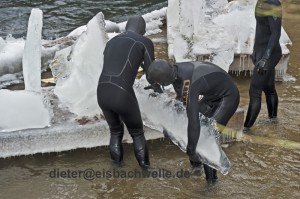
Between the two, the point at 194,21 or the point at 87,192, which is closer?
the point at 87,192

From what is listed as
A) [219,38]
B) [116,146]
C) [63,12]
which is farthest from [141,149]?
[63,12]

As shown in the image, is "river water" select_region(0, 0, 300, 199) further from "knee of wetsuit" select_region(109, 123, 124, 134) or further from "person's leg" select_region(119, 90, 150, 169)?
"knee of wetsuit" select_region(109, 123, 124, 134)

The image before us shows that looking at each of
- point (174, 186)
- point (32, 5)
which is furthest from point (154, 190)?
point (32, 5)

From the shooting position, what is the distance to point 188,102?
464cm

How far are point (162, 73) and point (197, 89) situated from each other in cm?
38

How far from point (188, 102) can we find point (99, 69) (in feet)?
6.26

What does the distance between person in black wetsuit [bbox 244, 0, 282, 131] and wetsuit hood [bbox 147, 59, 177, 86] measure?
5.96 feet

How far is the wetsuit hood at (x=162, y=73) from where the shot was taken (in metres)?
4.56

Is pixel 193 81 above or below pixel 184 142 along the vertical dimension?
above

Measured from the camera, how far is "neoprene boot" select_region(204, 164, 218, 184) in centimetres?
520

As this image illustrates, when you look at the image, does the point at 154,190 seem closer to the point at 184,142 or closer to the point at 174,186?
the point at 174,186

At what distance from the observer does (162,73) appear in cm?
455

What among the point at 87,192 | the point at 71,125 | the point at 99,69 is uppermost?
the point at 99,69

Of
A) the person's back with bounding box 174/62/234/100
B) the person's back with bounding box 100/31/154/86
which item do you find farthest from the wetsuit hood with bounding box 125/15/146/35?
the person's back with bounding box 174/62/234/100
